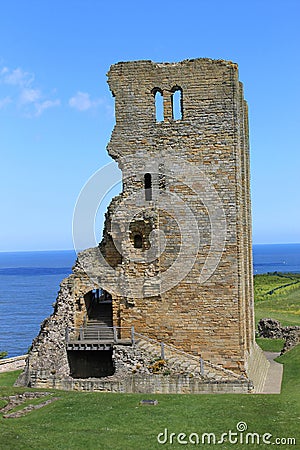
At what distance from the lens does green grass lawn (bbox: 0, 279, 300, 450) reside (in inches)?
627

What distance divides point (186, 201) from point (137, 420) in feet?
34.9

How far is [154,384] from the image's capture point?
23.4 m

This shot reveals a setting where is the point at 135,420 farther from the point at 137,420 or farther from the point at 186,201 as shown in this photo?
the point at 186,201

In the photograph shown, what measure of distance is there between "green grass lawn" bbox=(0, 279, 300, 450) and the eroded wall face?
4.92m

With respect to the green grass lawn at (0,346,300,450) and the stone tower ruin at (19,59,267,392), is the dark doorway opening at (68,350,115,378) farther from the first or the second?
the green grass lawn at (0,346,300,450)

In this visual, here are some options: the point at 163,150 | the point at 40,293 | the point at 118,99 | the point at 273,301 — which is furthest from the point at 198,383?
the point at 40,293

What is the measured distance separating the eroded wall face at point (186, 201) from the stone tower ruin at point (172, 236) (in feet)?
0.14

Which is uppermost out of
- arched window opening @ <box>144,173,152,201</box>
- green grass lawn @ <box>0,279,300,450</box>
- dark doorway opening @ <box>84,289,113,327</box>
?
arched window opening @ <box>144,173,152,201</box>

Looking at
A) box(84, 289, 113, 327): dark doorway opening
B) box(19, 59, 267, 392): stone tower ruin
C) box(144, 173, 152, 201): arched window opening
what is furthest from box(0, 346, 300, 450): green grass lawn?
box(144, 173, 152, 201): arched window opening

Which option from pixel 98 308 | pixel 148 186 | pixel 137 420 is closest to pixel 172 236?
pixel 148 186

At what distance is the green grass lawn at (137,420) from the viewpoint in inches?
627

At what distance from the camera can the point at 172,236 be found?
26.3 meters

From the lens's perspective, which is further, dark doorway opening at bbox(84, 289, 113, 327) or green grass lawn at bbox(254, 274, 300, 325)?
green grass lawn at bbox(254, 274, 300, 325)

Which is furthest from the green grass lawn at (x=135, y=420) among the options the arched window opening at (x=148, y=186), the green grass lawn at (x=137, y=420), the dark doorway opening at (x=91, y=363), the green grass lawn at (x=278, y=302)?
the green grass lawn at (x=278, y=302)
